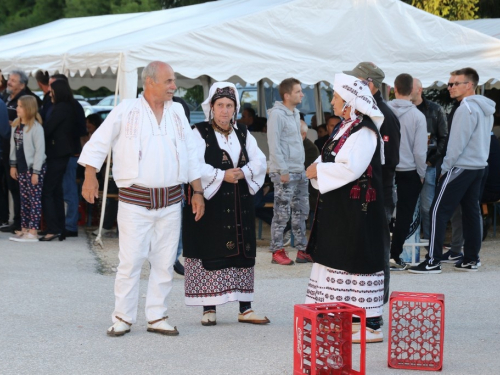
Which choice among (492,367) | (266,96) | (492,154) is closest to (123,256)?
(492,367)

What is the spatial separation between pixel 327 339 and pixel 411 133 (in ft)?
14.2

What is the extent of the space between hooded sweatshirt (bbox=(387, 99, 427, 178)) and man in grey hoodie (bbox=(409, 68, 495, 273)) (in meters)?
0.35

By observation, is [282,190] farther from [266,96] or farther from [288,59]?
[266,96]

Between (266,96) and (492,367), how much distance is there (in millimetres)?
11774

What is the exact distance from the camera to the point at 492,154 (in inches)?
408

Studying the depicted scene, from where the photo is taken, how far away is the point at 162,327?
6.22 meters

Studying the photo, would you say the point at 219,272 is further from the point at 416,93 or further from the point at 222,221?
the point at 416,93

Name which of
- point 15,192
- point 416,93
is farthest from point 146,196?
point 15,192

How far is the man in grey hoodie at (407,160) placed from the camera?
9.02 metres

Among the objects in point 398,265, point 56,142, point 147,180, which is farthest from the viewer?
point 56,142

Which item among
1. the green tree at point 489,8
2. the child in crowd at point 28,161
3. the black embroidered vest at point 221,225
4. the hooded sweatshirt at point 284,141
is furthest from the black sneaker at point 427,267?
the green tree at point 489,8

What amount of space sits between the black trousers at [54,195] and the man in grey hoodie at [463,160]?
4.47 m

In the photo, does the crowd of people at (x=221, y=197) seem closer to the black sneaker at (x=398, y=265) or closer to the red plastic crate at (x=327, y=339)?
the red plastic crate at (x=327, y=339)

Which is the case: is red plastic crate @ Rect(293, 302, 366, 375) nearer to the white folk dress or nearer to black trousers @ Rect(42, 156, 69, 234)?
the white folk dress
